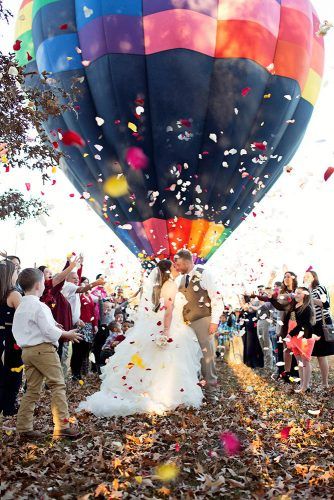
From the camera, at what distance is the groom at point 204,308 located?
890 centimetres

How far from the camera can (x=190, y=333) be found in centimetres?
872

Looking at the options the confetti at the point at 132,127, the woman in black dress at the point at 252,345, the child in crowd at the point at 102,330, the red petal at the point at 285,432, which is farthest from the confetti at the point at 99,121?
the red petal at the point at 285,432

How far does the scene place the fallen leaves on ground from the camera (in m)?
4.52

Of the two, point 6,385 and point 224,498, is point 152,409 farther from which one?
point 224,498

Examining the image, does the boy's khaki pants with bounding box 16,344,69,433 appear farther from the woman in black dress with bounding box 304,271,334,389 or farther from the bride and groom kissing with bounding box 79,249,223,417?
the woman in black dress with bounding box 304,271,334,389

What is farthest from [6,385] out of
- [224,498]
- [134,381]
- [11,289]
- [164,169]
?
[164,169]

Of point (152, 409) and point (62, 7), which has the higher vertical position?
point (62, 7)

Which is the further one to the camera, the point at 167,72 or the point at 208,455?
the point at 167,72

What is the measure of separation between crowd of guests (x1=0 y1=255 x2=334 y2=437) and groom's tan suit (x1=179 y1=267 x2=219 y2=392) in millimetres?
1577

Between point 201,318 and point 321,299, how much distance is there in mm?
3049

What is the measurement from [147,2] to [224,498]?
47.2ft

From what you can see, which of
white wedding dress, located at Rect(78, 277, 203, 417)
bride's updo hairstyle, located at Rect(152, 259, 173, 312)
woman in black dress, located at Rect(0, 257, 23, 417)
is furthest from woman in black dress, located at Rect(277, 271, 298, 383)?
woman in black dress, located at Rect(0, 257, 23, 417)

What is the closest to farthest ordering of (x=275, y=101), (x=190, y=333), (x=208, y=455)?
(x=208, y=455)
(x=190, y=333)
(x=275, y=101)

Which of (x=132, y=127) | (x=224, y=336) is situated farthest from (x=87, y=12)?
(x=224, y=336)
